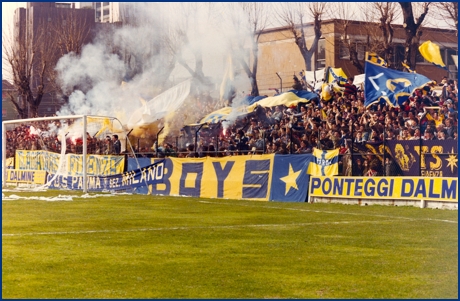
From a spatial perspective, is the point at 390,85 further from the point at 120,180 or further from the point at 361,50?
the point at 361,50

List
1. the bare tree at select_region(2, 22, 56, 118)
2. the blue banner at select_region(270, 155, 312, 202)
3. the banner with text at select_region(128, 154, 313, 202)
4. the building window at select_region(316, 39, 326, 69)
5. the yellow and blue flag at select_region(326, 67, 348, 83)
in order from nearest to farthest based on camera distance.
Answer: the blue banner at select_region(270, 155, 312, 202), the banner with text at select_region(128, 154, 313, 202), the yellow and blue flag at select_region(326, 67, 348, 83), the building window at select_region(316, 39, 326, 69), the bare tree at select_region(2, 22, 56, 118)

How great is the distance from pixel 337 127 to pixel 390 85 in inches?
92.9

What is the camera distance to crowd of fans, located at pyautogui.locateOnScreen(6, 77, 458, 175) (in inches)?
994

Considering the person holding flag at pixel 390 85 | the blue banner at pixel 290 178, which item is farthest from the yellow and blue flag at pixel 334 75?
the blue banner at pixel 290 178

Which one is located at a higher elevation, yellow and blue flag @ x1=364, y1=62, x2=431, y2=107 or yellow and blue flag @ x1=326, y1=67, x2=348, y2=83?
yellow and blue flag @ x1=326, y1=67, x2=348, y2=83

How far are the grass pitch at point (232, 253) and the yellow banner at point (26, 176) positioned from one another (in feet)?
54.1

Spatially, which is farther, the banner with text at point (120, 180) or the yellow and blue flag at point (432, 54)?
the banner with text at point (120, 180)

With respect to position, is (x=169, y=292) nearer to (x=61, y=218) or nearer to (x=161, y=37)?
(x=61, y=218)

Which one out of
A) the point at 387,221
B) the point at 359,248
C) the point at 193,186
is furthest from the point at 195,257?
the point at 193,186

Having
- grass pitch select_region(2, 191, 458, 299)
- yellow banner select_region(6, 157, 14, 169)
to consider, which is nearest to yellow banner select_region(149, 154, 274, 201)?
grass pitch select_region(2, 191, 458, 299)

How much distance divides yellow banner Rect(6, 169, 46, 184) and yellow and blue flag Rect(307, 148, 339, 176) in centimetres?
1737

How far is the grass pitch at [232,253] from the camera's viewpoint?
10.3 m

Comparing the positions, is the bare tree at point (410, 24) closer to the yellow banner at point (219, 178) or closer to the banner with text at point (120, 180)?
the yellow banner at point (219, 178)

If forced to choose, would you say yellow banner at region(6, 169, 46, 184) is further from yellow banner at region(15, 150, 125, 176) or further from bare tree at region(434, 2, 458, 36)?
bare tree at region(434, 2, 458, 36)
